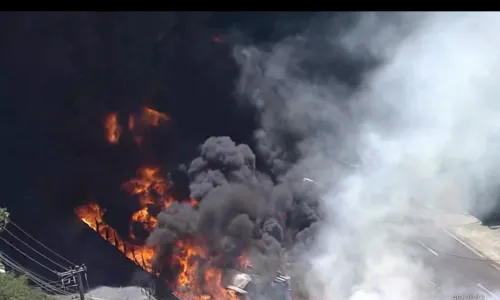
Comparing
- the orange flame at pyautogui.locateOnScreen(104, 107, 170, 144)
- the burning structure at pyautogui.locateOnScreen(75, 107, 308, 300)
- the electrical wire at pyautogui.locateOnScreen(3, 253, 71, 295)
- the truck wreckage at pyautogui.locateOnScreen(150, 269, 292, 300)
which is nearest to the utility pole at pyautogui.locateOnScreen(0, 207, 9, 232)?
the electrical wire at pyautogui.locateOnScreen(3, 253, 71, 295)

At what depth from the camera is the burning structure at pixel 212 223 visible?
25812 mm

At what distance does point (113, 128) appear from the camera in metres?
28.1

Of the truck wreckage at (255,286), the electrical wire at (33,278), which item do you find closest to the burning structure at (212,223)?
the truck wreckage at (255,286)

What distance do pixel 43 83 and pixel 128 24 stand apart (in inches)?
217

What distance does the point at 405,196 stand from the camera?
2766cm

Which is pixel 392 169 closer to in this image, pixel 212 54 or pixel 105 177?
pixel 212 54

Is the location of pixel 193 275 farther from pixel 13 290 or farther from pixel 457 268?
pixel 457 268

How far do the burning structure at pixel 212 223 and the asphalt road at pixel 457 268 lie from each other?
21.9 feet

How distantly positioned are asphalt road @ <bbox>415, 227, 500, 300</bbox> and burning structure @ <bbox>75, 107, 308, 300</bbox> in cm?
669

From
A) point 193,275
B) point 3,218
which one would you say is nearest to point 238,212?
point 193,275

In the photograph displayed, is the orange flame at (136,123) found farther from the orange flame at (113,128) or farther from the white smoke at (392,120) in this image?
the white smoke at (392,120)

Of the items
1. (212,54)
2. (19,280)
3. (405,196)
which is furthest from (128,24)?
(405,196)

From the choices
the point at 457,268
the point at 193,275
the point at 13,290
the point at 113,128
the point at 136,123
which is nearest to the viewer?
the point at 13,290

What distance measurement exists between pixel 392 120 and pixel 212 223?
463 inches
